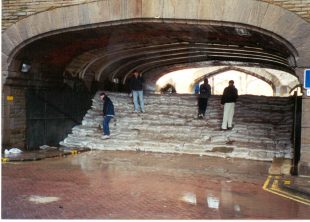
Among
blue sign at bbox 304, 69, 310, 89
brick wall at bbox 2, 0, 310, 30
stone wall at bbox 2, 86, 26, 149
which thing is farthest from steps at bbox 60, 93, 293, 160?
brick wall at bbox 2, 0, 310, 30

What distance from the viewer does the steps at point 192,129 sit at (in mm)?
13500

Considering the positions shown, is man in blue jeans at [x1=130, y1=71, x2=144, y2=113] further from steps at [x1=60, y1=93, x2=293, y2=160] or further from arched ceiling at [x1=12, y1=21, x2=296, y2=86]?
arched ceiling at [x1=12, y1=21, x2=296, y2=86]

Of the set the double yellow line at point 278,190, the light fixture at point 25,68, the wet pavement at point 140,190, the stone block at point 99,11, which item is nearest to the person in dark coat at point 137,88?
the light fixture at point 25,68

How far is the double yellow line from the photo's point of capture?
7.73m

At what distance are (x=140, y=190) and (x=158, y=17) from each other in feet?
15.2

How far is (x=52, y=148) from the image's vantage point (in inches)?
559

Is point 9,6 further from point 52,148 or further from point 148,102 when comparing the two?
point 148,102

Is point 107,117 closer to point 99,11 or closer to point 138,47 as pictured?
point 138,47

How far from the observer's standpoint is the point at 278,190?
848 centimetres

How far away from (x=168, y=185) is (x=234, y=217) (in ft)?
7.85

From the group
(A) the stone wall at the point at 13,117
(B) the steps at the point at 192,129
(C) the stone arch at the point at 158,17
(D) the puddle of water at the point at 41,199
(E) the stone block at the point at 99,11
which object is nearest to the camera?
(D) the puddle of water at the point at 41,199

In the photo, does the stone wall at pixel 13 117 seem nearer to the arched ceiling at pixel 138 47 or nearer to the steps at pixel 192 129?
the arched ceiling at pixel 138 47

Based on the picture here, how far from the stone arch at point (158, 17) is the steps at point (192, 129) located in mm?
3780


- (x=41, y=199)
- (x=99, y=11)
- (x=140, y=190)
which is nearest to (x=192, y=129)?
(x=99, y=11)
